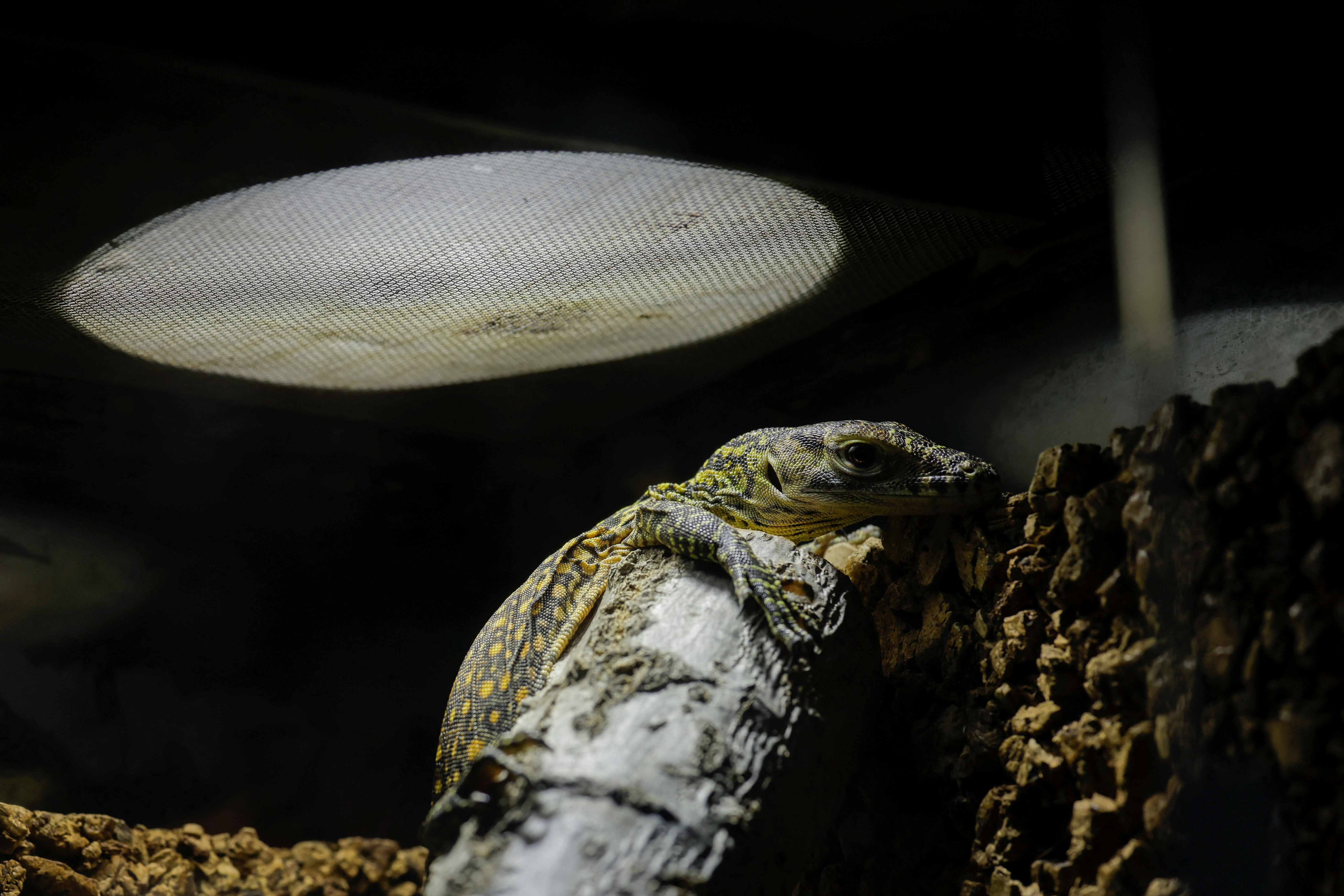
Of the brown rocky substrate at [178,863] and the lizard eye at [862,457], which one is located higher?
the lizard eye at [862,457]

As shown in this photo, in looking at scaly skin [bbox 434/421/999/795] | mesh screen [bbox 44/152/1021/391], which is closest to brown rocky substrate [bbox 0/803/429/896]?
scaly skin [bbox 434/421/999/795]

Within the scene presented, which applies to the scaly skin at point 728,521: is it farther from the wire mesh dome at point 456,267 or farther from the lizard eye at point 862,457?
the wire mesh dome at point 456,267

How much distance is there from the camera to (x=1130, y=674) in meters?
1.86

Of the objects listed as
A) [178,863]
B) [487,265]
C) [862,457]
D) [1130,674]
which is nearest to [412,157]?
[487,265]

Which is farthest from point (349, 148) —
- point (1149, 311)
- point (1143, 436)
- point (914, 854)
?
point (1149, 311)

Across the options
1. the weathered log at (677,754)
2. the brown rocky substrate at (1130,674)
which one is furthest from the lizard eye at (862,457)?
the weathered log at (677,754)

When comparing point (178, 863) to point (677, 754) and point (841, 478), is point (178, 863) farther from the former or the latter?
point (841, 478)

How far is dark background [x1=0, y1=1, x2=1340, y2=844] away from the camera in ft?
5.78

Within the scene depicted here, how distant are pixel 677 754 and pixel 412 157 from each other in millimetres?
1711

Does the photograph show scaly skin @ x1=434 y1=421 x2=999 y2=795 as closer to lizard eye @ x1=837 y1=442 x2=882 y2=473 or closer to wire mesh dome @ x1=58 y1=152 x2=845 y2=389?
lizard eye @ x1=837 y1=442 x2=882 y2=473

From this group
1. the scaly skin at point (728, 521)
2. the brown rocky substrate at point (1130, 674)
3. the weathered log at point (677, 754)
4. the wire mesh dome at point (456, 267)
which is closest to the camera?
the brown rocky substrate at point (1130, 674)

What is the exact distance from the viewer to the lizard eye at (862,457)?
8.86 feet

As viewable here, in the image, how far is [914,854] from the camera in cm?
239

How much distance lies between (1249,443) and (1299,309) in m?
1.22
